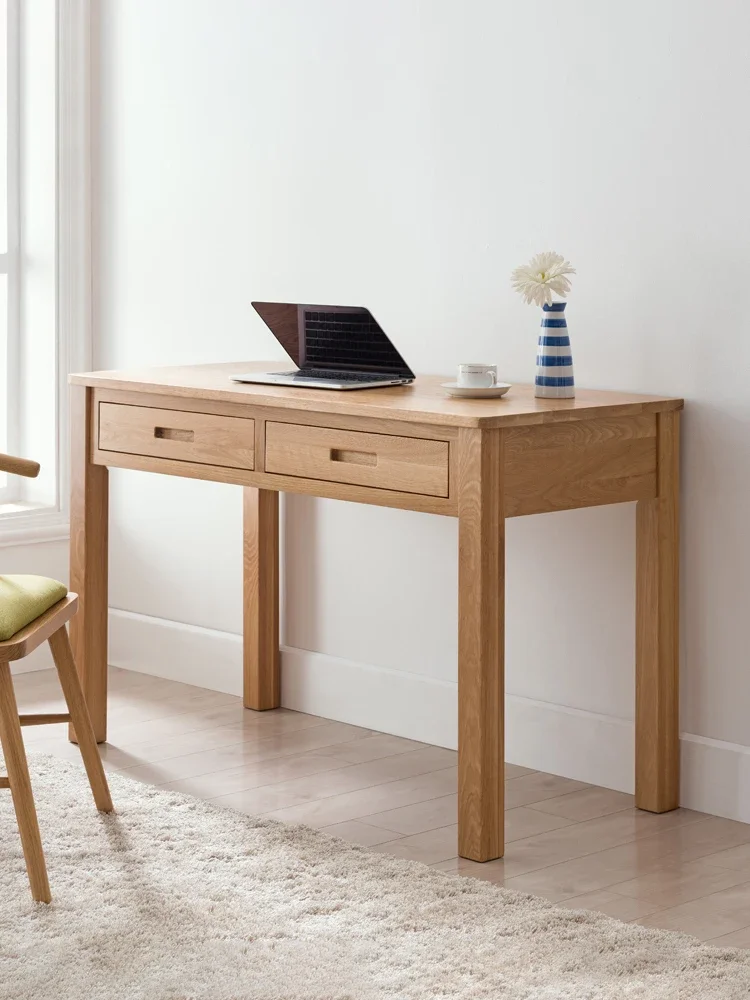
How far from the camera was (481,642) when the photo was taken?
2.64m

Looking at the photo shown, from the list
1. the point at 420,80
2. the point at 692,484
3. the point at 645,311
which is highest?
the point at 420,80

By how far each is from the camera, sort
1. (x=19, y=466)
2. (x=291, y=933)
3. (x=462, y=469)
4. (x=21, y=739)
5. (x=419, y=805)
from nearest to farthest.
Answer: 1. (x=291, y=933)
2. (x=21, y=739)
3. (x=462, y=469)
4. (x=19, y=466)
5. (x=419, y=805)

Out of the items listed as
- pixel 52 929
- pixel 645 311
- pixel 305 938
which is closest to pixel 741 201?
pixel 645 311

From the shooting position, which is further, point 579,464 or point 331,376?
point 331,376

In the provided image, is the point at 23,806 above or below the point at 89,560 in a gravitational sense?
below

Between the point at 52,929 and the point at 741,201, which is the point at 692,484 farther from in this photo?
the point at 52,929

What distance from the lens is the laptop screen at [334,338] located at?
297cm

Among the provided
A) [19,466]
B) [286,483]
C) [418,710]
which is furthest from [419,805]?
[19,466]

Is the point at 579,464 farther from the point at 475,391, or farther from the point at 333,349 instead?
the point at 333,349

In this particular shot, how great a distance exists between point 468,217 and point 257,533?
918mm

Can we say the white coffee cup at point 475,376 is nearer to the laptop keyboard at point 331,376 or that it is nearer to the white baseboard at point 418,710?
the laptop keyboard at point 331,376

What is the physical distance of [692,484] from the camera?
2945mm

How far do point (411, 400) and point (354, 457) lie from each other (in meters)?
0.15

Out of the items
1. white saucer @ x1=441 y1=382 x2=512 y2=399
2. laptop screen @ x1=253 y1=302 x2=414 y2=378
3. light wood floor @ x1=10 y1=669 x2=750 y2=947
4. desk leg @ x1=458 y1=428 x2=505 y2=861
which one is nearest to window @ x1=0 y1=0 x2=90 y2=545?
light wood floor @ x1=10 y1=669 x2=750 y2=947
